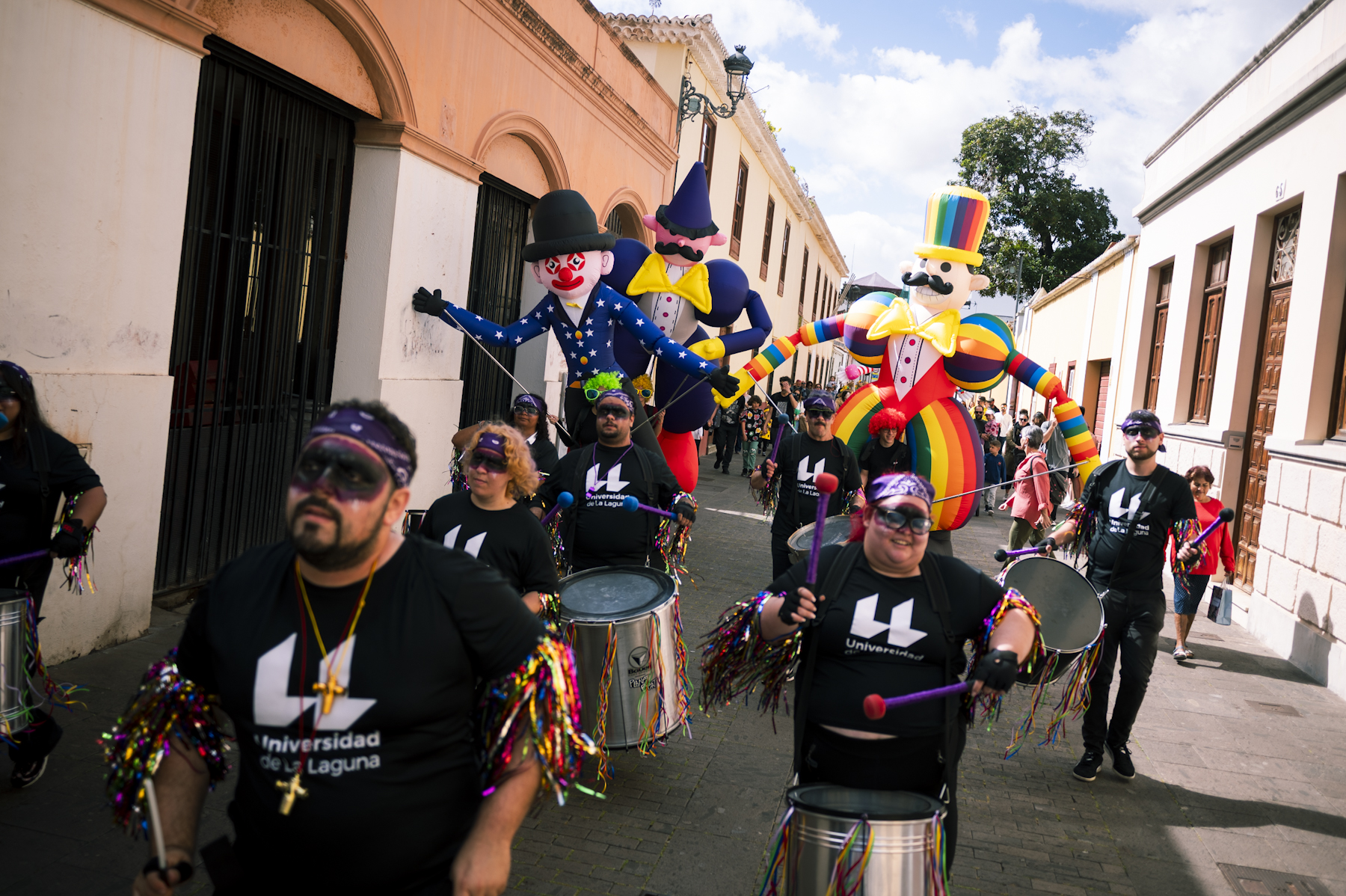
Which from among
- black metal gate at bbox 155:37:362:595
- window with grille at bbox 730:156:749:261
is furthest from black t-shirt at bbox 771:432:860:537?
window with grille at bbox 730:156:749:261

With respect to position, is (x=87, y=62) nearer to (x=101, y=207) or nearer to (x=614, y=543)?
(x=101, y=207)

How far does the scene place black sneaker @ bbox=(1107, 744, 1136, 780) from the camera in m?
5.20

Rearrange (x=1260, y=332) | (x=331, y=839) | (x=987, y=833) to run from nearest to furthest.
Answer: (x=331, y=839)
(x=987, y=833)
(x=1260, y=332)

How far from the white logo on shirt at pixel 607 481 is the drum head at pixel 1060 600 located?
6.55 ft

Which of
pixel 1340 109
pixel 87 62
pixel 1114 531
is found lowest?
pixel 1114 531

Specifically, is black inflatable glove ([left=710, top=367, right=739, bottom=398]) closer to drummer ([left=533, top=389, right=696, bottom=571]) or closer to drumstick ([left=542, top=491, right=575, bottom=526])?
drummer ([left=533, top=389, right=696, bottom=571])

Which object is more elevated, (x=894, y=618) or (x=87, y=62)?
(x=87, y=62)

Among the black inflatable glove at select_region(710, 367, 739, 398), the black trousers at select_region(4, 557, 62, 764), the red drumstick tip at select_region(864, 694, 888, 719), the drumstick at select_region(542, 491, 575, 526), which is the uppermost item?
the black inflatable glove at select_region(710, 367, 739, 398)

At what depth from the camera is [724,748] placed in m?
5.15

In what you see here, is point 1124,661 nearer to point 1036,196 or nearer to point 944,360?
point 944,360

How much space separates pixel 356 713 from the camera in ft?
6.45

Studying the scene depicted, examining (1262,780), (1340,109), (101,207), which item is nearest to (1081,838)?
(1262,780)

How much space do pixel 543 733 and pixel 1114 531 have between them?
4.23 m

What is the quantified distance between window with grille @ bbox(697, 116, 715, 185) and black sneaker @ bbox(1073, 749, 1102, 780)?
15059mm
